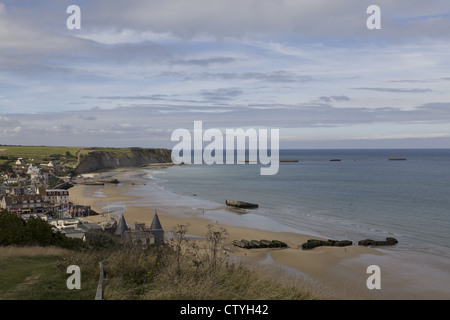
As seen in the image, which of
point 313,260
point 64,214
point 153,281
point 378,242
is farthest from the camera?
point 64,214

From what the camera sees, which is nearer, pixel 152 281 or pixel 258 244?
pixel 152 281

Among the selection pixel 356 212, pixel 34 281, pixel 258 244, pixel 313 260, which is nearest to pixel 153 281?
pixel 34 281

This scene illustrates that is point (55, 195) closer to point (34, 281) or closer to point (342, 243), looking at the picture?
point (342, 243)

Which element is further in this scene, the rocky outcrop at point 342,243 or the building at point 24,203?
the building at point 24,203

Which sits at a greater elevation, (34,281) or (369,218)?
(34,281)

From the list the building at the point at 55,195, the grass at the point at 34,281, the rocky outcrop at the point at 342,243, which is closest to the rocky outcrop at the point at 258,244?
the rocky outcrop at the point at 342,243

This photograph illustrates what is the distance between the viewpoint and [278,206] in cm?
5875

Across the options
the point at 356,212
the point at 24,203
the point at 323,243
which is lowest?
the point at 356,212

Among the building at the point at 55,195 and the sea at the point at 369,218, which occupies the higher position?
the building at the point at 55,195

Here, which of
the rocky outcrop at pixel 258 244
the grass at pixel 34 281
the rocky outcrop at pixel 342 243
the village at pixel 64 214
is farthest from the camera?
the rocky outcrop at pixel 342 243

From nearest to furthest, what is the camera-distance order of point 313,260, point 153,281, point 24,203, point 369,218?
point 153,281
point 313,260
point 369,218
point 24,203

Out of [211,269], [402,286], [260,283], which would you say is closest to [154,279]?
[211,269]

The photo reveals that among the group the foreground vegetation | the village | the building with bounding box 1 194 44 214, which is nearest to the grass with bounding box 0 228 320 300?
the foreground vegetation

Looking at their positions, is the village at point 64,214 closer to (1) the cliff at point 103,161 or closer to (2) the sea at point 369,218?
(2) the sea at point 369,218
